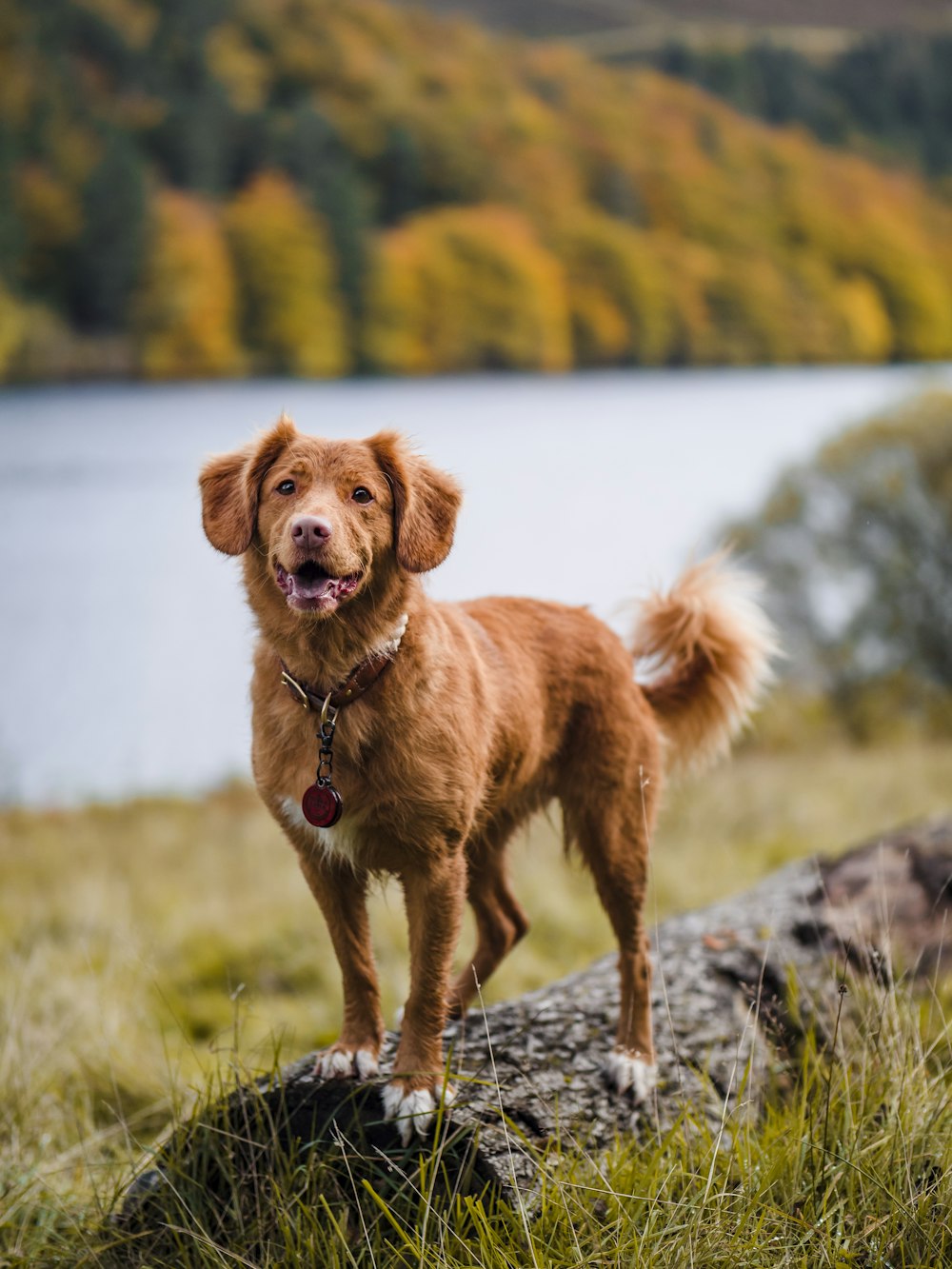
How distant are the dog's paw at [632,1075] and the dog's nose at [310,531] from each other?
1.84m

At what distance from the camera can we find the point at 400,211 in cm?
2036

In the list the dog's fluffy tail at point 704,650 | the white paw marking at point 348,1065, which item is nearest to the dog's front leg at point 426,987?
the white paw marking at point 348,1065

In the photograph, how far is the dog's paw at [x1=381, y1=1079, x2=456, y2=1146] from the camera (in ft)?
9.43

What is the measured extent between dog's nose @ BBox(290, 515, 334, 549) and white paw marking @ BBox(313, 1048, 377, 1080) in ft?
4.73

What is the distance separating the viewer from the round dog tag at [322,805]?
8.80 ft

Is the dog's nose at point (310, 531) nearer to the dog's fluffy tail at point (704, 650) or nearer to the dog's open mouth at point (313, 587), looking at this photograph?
the dog's open mouth at point (313, 587)

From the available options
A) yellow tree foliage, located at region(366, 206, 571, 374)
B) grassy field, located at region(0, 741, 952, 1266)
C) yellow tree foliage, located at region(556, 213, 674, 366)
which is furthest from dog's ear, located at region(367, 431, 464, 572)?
yellow tree foliage, located at region(556, 213, 674, 366)

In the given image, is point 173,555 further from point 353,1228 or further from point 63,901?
point 353,1228

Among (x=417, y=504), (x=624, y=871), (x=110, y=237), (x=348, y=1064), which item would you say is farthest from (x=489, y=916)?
(x=110, y=237)

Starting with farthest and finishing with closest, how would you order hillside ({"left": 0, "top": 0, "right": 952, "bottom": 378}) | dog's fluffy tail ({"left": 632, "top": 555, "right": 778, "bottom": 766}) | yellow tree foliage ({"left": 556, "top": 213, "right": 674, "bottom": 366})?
yellow tree foliage ({"left": 556, "top": 213, "right": 674, "bottom": 366}) → hillside ({"left": 0, "top": 0, "right": 952, "bottom": 378}) → dog's fluffy tail ({"left": 632, "top": 555, "right": 778, "bottom": 766})

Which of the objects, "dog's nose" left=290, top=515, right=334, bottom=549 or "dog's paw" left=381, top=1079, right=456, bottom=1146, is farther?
"dog's paw" left=381, top=1079, right=456, bottom=1146

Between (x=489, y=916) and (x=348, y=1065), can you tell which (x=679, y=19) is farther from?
(x=348, y=1065)

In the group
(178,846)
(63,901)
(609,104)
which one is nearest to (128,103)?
(609,104)

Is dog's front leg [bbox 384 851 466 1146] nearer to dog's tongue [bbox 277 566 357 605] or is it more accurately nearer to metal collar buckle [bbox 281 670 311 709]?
metal collar buckle [bbox 281 670 311 709]
